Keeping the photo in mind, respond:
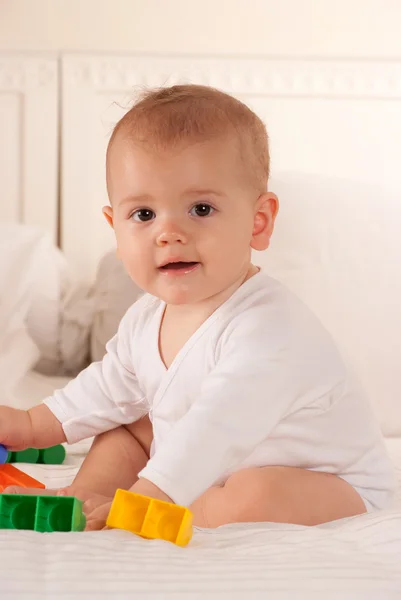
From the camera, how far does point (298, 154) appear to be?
2199 mm

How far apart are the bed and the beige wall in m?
0.04

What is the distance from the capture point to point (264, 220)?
1096mm

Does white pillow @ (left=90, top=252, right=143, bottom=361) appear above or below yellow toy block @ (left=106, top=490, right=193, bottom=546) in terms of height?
above

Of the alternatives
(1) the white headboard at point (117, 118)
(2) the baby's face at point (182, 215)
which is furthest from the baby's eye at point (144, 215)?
(1) the white headboard at point (117, 118)

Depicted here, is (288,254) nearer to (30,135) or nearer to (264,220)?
(264,220)

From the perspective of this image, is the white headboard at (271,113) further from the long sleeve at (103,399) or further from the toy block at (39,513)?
the toy block at (39,513)

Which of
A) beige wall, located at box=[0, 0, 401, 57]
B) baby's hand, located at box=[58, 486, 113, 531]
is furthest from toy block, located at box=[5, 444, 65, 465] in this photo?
beige wall, located at box=[0, 0, 401, 57]

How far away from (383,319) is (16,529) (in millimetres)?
951

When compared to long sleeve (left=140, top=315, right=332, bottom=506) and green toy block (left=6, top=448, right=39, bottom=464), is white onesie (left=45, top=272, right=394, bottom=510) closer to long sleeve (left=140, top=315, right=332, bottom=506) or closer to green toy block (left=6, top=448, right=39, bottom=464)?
long sleeve (left=140, top=315, right=332, bottom=506)

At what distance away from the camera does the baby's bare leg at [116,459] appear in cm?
112

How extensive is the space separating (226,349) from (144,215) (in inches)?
7.1

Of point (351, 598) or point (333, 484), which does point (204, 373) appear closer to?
point (333, 484)

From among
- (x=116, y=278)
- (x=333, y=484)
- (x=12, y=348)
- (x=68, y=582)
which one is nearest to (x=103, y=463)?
(x=333, y=484)

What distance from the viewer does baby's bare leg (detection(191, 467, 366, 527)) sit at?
961mm
